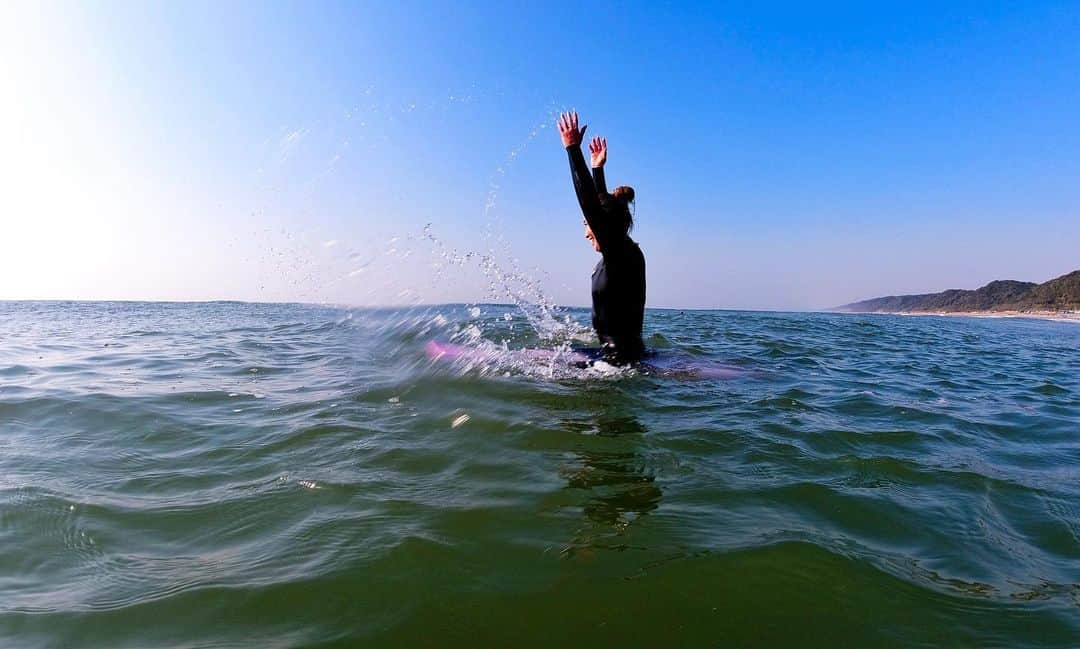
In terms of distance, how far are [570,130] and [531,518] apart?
13.6 ft

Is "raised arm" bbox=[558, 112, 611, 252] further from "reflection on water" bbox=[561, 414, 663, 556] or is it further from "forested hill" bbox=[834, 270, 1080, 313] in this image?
"forested hill" bbox=[834, 270, 1080, 313]

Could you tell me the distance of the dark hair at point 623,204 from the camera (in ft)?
19.1

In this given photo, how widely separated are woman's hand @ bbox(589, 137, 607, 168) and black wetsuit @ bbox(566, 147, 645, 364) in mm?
81

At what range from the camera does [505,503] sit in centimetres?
272

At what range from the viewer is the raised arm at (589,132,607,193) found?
231 inches

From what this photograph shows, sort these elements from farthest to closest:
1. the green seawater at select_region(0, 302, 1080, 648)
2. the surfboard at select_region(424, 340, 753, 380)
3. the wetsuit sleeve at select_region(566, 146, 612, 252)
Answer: the surfboard at select_region(424, 340, 753, 380) → the wetsuit sleeve at select_region(566, 146, 612, 252) → the green seawater at select_region(0, 302, 1080, 648)

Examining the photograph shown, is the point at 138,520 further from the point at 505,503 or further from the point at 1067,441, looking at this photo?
the point at 1067,441

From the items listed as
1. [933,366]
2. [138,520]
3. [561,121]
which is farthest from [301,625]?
[933,366]

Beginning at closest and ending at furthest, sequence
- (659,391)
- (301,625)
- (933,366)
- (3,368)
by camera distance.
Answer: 1. (301,625)
2. (659,391)
3. (3,368)
4. (933,366)

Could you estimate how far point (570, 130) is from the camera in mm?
5488

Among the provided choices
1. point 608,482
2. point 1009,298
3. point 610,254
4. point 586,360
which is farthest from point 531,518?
point 1009,298

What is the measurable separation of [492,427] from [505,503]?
1451 millimetres

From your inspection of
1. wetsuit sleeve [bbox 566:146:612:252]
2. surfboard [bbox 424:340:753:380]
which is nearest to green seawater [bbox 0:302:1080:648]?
surfboard [bbox 424:340:753:380]

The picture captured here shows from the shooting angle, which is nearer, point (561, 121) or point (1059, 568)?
point (1059, 568)
